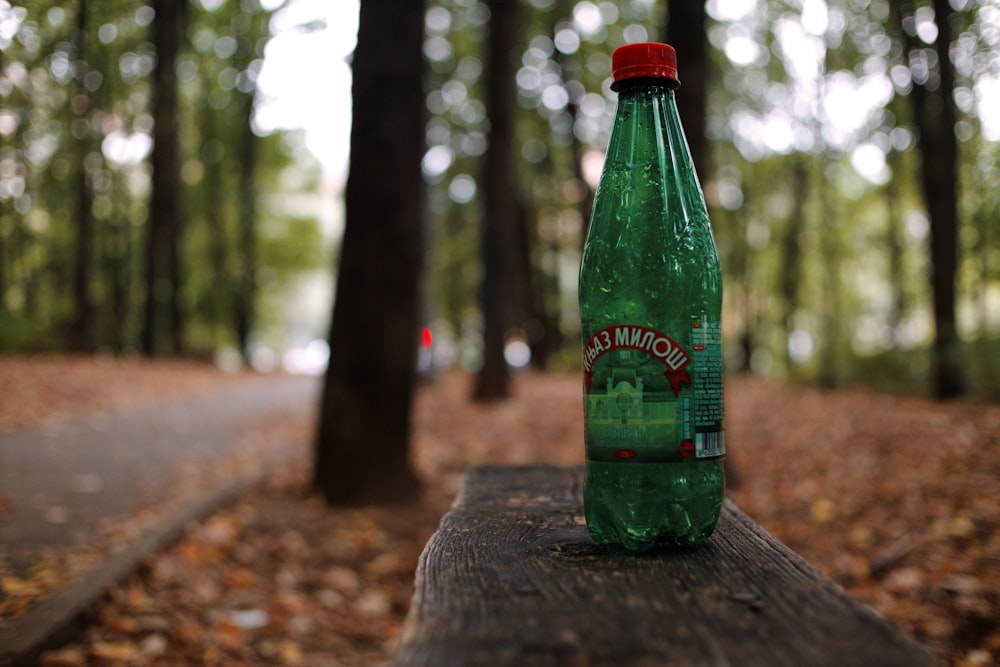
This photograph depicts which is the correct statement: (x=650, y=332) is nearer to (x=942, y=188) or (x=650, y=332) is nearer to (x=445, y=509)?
(x=445, y=509)

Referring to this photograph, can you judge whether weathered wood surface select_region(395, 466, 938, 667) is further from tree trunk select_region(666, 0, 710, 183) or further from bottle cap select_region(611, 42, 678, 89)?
tree trunk select_region(666, 0, 710, 183)

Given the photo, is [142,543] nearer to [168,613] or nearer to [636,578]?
[168,613]

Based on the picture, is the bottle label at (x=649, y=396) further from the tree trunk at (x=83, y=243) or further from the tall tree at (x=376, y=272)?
the tree trunk at (x=83, y=243)

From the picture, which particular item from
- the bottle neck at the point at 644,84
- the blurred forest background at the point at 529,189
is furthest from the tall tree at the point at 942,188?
the bottle neck at the point at 644,84

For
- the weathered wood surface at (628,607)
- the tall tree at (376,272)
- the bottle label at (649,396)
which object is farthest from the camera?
the tall tree at (376,272)

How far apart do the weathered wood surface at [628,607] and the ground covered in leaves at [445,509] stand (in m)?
2.81

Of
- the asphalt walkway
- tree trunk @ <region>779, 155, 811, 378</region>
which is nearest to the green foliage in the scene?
the asphalt walkway

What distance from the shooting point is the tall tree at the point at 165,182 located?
60.3 ft

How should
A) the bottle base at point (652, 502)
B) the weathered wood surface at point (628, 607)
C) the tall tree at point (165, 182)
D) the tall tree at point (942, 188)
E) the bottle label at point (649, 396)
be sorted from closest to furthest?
the weathered wood surface at point (628, 607) < the bottle label at point (649, 396) < the bottle base at point (652, 502) < the tall tree at point (942, 188) < the tall tree at point (165, 182)

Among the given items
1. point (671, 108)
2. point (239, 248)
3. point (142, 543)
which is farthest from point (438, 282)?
point (671, 108)

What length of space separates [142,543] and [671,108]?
15.0 feet

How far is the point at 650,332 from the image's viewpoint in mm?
1396

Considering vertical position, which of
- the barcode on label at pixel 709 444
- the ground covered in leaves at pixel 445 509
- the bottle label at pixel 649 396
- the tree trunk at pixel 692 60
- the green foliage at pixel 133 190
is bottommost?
the ground covered in leaves at pixel 445 509

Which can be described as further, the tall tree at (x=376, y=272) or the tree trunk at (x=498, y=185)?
the tree trunk at (x=498, y=185)
